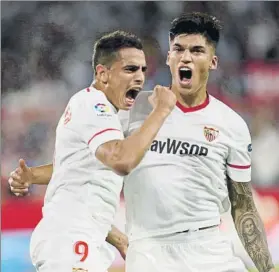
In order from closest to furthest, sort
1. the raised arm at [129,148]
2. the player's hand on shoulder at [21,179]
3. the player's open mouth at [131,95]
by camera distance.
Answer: the raised arm at [129,148] → the player's open mouth at [131,95] → the player's hand on shoulder at [21,179]

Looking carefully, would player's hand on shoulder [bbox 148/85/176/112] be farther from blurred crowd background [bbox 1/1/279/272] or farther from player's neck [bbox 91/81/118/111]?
blurred crowd background [bbox 1/1/279/272]

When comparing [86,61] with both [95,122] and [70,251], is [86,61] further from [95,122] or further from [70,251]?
[70,251]

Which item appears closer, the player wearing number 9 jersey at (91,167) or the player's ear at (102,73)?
the player wearing number 9 jersey at (91,167)

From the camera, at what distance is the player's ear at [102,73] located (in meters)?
1.74

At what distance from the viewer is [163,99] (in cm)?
166

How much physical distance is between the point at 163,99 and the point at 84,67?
14.1 inches

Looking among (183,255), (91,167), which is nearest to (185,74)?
(91,167)

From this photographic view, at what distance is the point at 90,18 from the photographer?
1942 mm

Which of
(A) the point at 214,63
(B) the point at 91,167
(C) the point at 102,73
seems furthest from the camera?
(A) the point at 214,63

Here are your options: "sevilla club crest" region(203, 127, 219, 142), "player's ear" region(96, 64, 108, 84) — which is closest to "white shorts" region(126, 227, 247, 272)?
"sevilla club crest" region(203, 127, 219, 142)

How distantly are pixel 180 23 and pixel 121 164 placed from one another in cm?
57

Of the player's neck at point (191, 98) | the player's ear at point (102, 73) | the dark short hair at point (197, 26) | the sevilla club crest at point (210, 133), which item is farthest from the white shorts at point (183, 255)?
the dark short hair at point (197, 26)

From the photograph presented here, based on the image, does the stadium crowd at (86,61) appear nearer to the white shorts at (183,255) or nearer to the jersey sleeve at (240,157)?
Result: the jersey sleeve at (240,157)

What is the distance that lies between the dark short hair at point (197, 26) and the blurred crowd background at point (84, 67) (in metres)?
0.04
